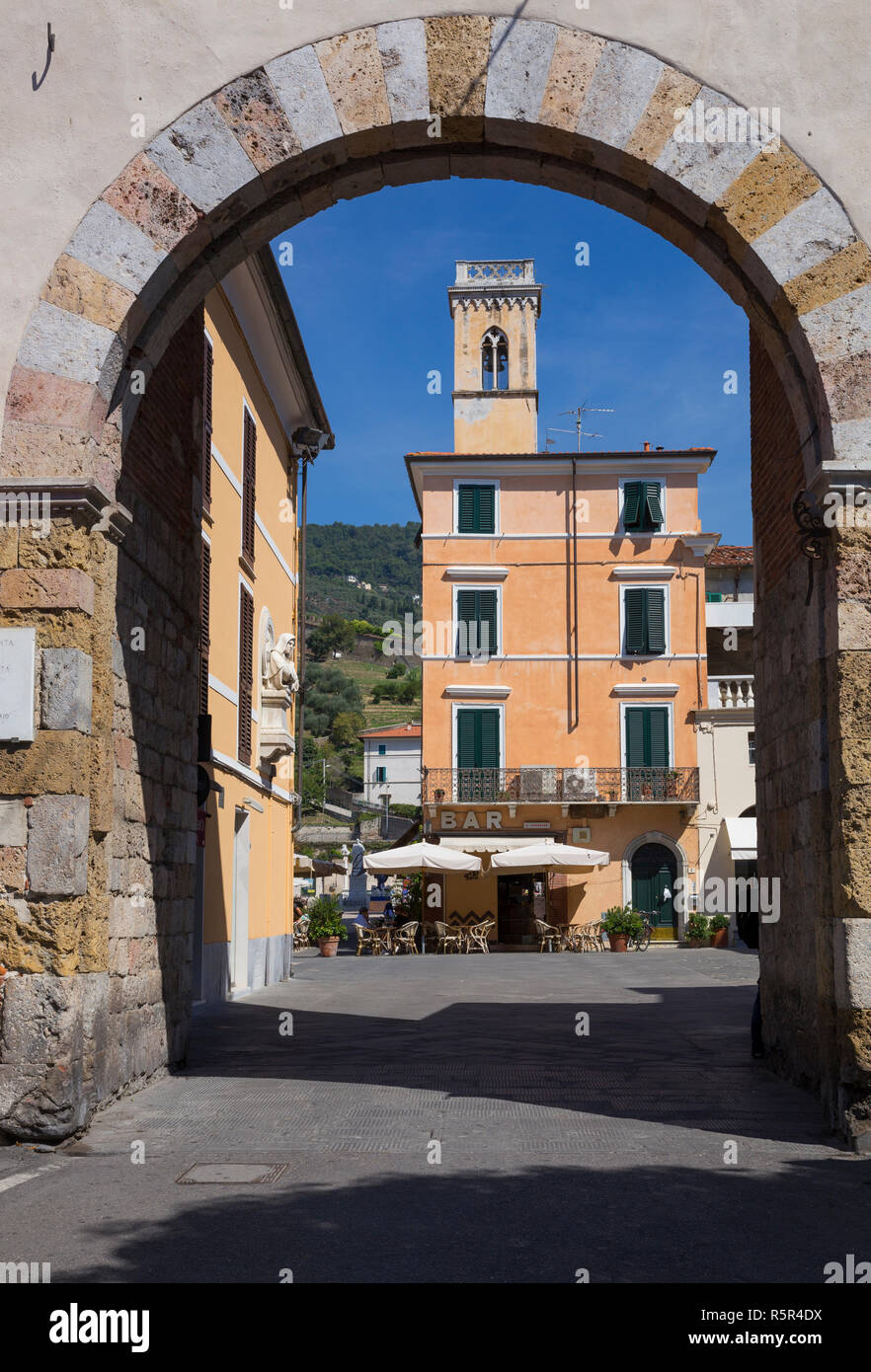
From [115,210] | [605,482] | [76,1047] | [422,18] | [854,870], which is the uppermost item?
[605,482]

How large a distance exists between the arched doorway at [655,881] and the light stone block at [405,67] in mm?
27033

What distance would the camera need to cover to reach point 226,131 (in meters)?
6.60

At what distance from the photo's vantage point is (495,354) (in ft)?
122

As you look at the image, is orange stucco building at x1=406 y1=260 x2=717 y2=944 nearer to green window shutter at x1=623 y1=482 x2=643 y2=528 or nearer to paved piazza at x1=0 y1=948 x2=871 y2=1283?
green window shutter at x1=623 y1=482 x2=643 y2=528

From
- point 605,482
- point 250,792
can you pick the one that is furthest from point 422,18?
point 605,482

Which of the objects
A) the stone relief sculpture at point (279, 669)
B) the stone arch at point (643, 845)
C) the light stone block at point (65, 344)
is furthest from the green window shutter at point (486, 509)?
the light stone block at point (65, 344)

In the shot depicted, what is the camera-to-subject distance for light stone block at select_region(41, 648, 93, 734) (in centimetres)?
615

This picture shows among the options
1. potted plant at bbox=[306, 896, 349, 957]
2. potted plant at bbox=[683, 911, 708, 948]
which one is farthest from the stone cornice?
potted plant at bbox=[683, 911, 708, 948]

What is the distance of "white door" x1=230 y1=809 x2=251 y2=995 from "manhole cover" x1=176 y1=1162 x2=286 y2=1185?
10.3 metres

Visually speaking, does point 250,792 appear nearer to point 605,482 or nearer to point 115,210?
point 115,210

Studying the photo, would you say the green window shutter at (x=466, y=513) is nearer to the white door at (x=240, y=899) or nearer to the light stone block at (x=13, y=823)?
the white door at (x=240, y=899)

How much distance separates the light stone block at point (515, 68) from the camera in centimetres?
659

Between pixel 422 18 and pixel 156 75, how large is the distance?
140 centimetres
